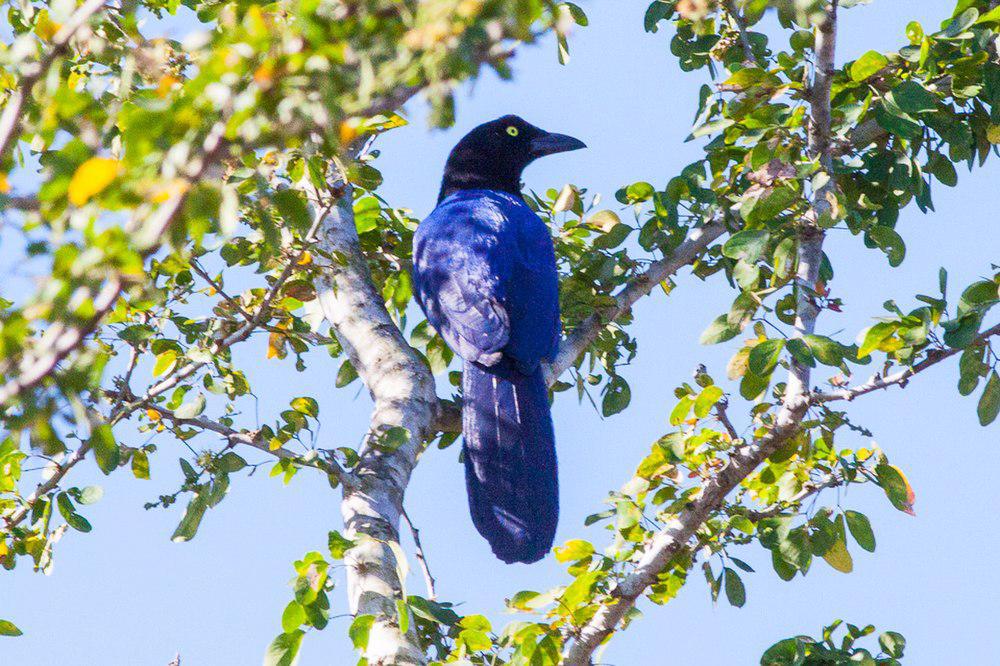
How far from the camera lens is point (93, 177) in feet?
5.96

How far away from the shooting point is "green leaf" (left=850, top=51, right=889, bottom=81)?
155 inches

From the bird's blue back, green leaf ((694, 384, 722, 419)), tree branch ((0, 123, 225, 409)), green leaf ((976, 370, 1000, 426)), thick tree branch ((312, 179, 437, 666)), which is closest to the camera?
tree branch ((0, 123, 225, 409))

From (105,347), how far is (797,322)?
2.41m

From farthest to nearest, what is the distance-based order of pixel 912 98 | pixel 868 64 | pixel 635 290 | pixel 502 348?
1. pixel 502 348
2. pixel 635 290
3. pixel 868 64
4. pixel 912 98

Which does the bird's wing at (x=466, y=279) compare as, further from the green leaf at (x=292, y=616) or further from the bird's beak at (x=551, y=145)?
the green leaf at (x=292, y=616)

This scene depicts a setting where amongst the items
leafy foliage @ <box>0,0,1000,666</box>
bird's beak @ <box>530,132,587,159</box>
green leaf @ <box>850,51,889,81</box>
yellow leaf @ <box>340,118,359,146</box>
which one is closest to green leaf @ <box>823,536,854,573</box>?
leafy foliage @ <box>0,0,1000,666</box>

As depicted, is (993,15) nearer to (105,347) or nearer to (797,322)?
(797,322)

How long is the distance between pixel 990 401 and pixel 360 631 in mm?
1938

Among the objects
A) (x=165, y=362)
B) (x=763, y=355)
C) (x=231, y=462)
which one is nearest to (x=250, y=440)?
(x=231, y=462)

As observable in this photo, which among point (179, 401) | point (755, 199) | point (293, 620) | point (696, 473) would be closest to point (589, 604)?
point (696, 473)

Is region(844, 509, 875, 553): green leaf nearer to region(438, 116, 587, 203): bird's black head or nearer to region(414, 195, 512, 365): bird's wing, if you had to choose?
region(414, 195, 512, 365): bird's wing

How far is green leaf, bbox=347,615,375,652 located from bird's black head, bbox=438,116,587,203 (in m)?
4.22

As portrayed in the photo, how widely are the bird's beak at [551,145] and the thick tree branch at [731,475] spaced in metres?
3.53

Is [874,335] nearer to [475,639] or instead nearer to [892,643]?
[892,643]
